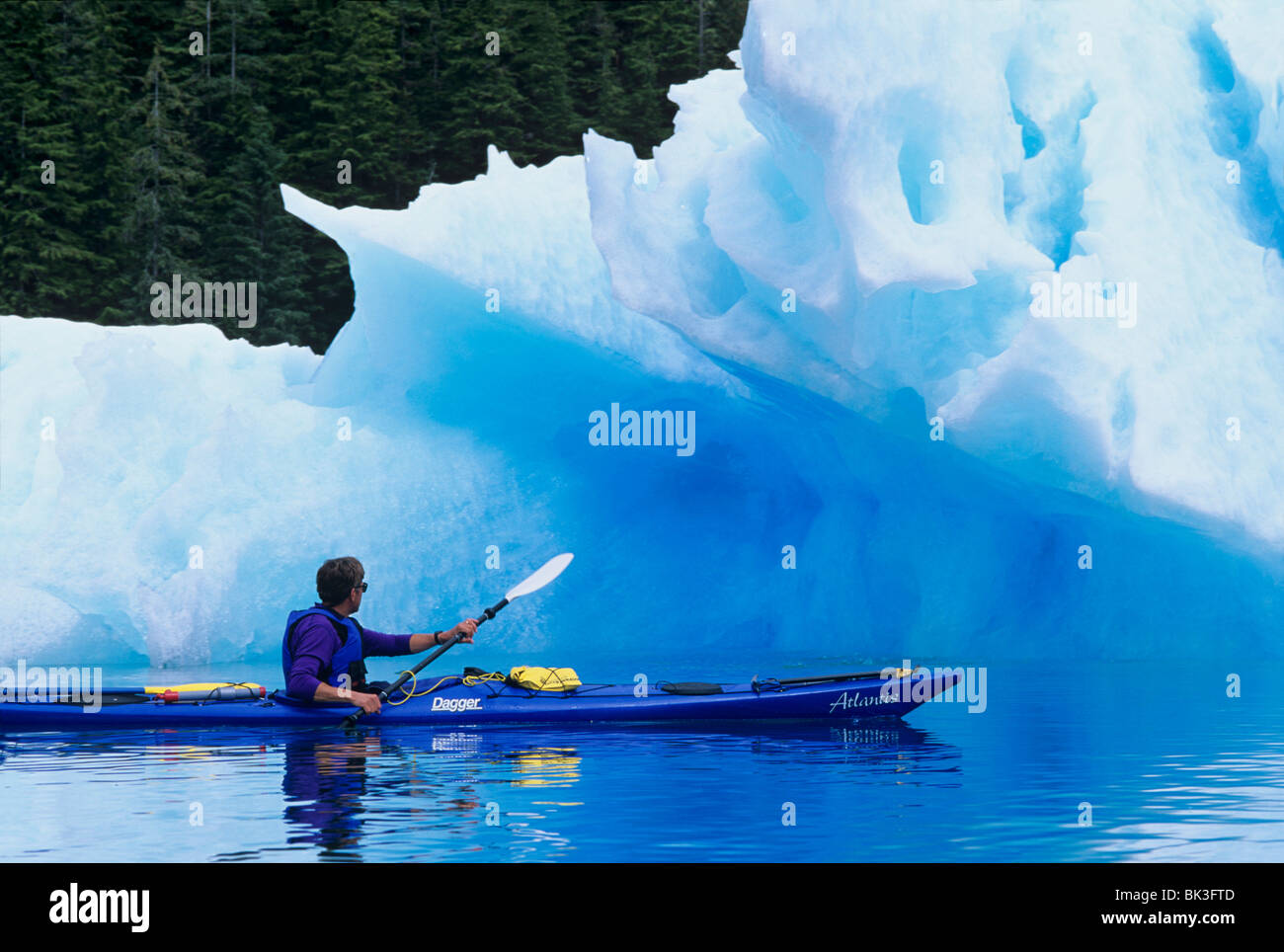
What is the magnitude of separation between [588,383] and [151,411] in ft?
13.0

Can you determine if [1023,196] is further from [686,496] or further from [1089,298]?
[686,496]

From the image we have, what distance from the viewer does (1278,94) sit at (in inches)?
483

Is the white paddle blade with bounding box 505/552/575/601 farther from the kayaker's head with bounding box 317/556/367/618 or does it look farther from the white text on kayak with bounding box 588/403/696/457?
the white text on kayak with bounding box 588/403/696/457

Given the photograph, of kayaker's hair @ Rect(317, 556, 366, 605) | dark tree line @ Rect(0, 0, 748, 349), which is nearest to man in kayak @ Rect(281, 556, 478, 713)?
kayaker's hair @ Rect(317, 556, 366, 605)

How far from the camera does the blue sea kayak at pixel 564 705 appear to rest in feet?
32.5

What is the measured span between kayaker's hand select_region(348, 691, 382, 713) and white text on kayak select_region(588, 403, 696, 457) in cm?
480

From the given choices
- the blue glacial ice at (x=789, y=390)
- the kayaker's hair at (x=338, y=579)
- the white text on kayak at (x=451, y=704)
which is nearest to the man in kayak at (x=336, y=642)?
the kayaker's hair at (x=338, y=579)

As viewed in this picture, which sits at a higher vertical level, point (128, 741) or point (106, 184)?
point (106, 184)

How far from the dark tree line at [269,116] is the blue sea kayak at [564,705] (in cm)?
1922

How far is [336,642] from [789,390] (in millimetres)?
5375

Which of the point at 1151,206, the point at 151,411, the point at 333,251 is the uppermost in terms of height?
the point at 333,251

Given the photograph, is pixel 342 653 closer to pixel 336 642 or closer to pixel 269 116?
pixel 336 642

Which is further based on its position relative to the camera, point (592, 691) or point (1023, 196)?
point (1023, 196)

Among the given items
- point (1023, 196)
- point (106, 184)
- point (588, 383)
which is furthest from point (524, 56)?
point (1023, 196)
